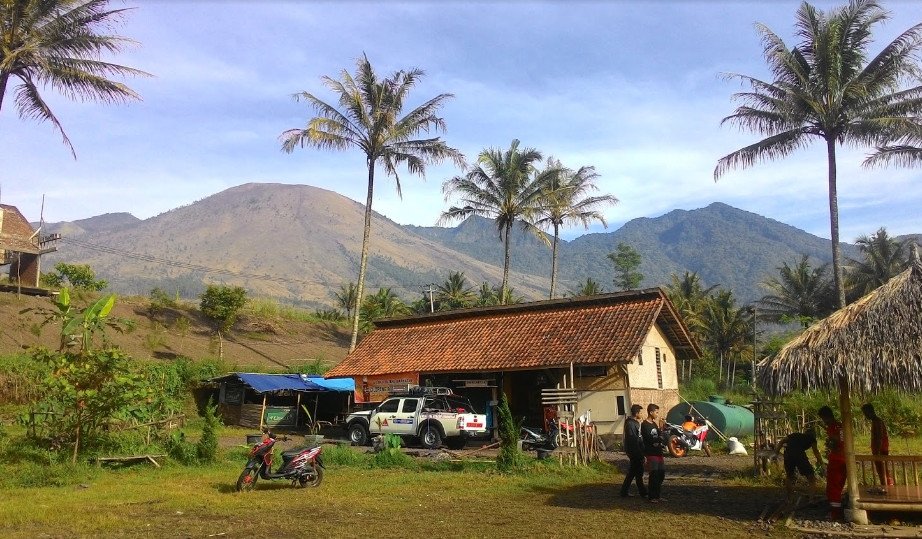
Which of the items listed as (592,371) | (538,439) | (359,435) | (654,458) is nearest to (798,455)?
(654,458)

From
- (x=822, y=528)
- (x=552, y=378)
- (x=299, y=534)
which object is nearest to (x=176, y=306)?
(x=552, y=378)

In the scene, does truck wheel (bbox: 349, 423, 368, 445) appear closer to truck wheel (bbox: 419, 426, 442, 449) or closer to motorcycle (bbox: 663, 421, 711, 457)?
truck wheel (bbox: 419, 426, 442, 449)

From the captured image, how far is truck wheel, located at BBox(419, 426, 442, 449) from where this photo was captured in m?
20.6

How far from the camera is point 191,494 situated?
12.0 m

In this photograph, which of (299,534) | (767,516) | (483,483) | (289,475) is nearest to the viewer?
(299,534)

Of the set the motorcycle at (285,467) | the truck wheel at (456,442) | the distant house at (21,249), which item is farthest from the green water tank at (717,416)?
the distant house at (21,249)

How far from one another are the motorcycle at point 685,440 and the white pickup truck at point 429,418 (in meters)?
5.11

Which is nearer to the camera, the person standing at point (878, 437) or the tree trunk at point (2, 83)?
the person standing at point (878, 437)

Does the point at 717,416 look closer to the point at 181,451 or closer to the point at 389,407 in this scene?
the point at 389,407

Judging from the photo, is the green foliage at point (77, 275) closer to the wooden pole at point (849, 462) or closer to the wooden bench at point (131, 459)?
the wooden bench at point (131, 459)

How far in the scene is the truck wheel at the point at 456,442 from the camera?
826 inches

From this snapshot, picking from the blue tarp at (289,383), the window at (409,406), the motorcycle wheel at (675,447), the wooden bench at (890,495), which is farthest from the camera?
the blue tarp at (289,383)

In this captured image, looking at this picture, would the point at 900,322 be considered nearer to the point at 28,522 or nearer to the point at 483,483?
the point at 483,483

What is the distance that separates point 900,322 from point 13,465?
14765mm
